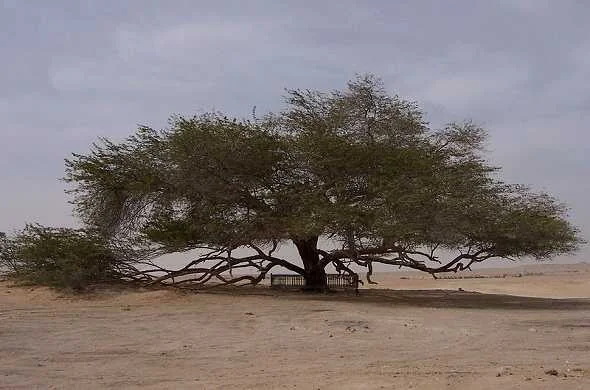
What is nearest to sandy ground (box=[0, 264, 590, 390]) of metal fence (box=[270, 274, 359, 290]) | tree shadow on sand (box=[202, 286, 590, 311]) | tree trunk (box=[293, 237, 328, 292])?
tree shadow on sand (box=[202, 286, 590, 311])

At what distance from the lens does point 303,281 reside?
27000 mm

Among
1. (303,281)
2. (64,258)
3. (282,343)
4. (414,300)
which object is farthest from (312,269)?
(282,343)

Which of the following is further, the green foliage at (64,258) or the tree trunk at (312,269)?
the tree trunk at (312,269)

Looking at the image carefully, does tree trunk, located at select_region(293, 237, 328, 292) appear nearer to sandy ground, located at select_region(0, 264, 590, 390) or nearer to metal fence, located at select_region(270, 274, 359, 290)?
metal fence, located at select_region(270, 274, 359, 290)

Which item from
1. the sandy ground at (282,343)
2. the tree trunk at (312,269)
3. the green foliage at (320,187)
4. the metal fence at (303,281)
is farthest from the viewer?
the metal fence at (303,281)

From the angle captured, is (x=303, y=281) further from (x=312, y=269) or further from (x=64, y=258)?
(x=64, y=258)

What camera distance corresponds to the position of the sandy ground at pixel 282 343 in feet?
30.2

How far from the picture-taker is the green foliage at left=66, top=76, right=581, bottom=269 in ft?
68.2

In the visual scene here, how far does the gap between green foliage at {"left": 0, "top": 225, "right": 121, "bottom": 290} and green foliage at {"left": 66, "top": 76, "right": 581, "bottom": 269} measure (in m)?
1.19

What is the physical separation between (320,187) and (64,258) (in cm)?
832

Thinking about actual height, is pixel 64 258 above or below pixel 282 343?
above

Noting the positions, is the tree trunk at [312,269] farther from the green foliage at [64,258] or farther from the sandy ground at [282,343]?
the green foliage at [64,258]

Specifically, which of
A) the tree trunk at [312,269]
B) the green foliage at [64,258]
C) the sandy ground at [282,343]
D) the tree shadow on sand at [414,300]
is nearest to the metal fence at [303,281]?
the tree trunk at [312,269]

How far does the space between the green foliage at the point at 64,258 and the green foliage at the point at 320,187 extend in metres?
1.19
